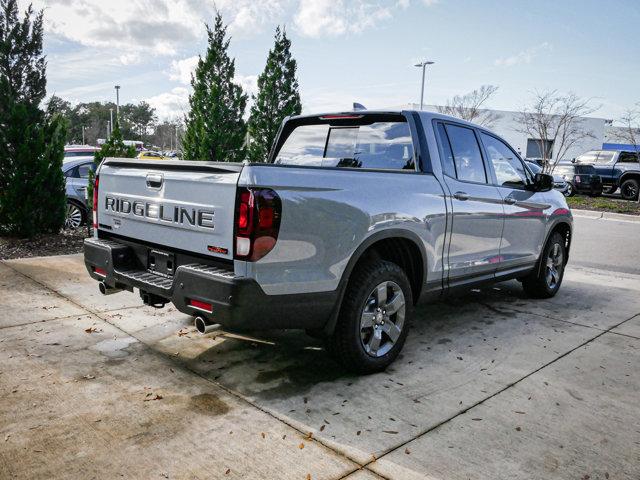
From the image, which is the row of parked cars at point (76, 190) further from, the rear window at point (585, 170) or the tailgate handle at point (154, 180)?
the rear window at point (585, 170)

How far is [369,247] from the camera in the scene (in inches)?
143

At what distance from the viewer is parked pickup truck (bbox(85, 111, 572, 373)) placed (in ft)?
9.69

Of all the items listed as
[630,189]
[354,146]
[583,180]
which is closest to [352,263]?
[354,146]

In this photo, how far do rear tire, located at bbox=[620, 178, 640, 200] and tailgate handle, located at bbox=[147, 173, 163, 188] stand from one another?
22590 mm

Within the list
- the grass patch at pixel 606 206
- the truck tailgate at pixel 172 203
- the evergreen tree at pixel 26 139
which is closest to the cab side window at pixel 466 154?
the truck tailgate at pixel 172 203

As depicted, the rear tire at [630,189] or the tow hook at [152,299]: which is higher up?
the rear tire at [630,189]

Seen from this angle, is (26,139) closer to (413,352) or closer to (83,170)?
(83,170)

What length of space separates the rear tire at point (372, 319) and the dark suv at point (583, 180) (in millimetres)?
21335

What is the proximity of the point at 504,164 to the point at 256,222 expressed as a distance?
10.4ft

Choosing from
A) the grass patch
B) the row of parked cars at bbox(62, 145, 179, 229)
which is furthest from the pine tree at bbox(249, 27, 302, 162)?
the grass patch

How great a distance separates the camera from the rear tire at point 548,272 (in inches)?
227

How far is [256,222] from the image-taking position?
9.36 feet

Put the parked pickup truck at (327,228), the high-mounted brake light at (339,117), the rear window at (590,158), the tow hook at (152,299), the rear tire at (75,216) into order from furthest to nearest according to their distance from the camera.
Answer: the rear window at (590,158)
the rear tire at (75,216)
the high-mounted brake light at (339,117)
the tow hook at (152,299)
the parked pickup truck at (327,228)

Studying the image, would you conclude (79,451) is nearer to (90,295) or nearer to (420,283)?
(420,283)
